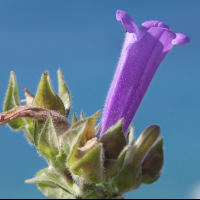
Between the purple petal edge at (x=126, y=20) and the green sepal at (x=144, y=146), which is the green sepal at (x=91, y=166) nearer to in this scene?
the green sepal at (x=144, y=146)

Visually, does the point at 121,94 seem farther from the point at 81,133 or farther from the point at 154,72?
the point at 81,133

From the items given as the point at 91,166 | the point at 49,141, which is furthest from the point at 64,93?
the point at 91,166

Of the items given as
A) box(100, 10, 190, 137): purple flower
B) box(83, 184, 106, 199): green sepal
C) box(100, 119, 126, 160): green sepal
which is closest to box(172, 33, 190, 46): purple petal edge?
box(100, 10, 190, 137): purple flower

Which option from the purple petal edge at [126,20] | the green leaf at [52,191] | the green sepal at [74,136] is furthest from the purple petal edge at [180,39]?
the green leaf at [52,191]

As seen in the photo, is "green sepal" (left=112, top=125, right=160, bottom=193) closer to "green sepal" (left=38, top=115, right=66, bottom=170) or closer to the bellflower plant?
the bellflower plant

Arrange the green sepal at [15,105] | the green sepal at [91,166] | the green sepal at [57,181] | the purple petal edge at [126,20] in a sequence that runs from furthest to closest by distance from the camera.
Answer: the green sepal at [15,105]
the green sepal at [57,181]
the purple petal edge at [126,20]
the green sepal at [91,166]

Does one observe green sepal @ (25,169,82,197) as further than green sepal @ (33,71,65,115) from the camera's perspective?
No
